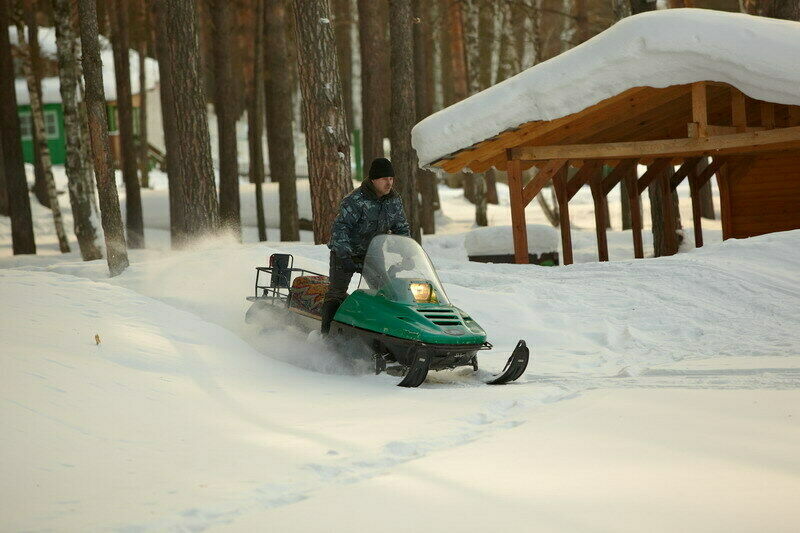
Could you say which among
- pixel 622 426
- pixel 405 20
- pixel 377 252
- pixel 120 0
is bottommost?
pixel 622 426

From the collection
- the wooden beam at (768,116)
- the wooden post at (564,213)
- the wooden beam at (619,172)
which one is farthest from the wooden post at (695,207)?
the wooden beam at (768,116)

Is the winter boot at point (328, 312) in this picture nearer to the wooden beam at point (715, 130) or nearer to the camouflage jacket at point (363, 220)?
the camouflage jacket at point (363, 220)

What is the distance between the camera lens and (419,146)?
14984 mm

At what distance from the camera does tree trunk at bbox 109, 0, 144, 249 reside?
2447 cm

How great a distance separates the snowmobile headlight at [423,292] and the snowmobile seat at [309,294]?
1.13 metres

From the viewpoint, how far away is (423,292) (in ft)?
25.3

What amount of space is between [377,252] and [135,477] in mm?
3612

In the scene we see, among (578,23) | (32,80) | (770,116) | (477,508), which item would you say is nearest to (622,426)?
(477,508)

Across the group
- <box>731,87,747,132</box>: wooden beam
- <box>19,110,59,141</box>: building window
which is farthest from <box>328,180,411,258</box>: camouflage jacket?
<box>19,110,59,141</box>: building window

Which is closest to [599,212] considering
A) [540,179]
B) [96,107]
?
[540,179]

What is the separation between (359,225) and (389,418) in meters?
2.41

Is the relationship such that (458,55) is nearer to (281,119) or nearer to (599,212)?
(281,119)

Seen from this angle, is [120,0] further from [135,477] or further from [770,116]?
[135,477]

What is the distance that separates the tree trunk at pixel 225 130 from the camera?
22344 mm
